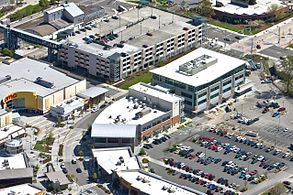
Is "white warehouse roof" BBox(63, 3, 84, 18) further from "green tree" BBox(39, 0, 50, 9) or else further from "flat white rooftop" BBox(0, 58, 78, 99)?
"flat white rooftop" BBox(0, 58, 78, 99)

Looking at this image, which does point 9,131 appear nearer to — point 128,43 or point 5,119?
point 5,119

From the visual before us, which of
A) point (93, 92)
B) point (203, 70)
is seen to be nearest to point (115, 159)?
point (93, 92)

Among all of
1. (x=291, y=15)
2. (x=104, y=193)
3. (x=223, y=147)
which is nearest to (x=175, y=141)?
(x=223, y=147)

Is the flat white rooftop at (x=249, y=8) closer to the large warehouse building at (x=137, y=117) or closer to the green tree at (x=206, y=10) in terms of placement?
the green tree at (x=206, y=10)

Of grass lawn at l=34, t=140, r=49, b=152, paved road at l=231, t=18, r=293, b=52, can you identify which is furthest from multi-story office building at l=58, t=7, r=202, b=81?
grass lawn at l=34, t=140, r=49, b=152

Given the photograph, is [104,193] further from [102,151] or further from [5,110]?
[5,110]

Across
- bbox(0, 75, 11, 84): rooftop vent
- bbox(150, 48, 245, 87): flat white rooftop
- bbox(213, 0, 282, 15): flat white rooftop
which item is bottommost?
bbox(0, 75, 11, 84): rooftop vent
